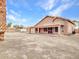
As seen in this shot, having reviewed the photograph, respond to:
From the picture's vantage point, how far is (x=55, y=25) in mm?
33250

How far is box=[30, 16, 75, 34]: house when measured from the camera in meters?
32.8

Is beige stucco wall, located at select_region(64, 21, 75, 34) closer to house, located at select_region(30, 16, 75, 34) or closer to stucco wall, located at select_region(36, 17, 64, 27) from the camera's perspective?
house, located at select_region(30, 16, 75, 34)

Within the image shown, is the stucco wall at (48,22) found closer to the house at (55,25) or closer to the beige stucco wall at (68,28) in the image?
the house at (55,25)

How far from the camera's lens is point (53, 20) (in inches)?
1395

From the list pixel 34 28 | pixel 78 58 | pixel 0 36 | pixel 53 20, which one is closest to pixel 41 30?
pixel 34 28

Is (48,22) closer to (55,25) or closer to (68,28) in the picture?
(55,25)

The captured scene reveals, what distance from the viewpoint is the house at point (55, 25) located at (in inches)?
1292

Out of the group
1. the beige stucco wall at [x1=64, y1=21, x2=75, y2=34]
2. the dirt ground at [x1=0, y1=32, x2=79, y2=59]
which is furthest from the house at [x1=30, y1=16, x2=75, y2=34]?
the dirt ground at [x1=0, y1=32, x2=79, y2=59]

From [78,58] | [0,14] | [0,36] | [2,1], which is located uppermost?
[2,1]

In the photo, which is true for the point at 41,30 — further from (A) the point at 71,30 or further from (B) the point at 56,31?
(A) the point at 71,30

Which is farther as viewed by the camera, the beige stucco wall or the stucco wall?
the stucco wall

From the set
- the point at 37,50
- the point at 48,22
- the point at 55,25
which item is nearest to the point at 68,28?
the point at 55,25

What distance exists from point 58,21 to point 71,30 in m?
4.99

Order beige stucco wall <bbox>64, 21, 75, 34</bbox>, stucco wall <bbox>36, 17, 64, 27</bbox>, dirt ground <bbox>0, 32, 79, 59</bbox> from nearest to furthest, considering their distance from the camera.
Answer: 1. dirt ground <bbox>0, 32, 79, 59</bbox>
2. beige stucco wall <bbox>64, 21, 75, 34</bbox>
3. stucco wall <bbox>36, 17, 64, 27</bbox>
